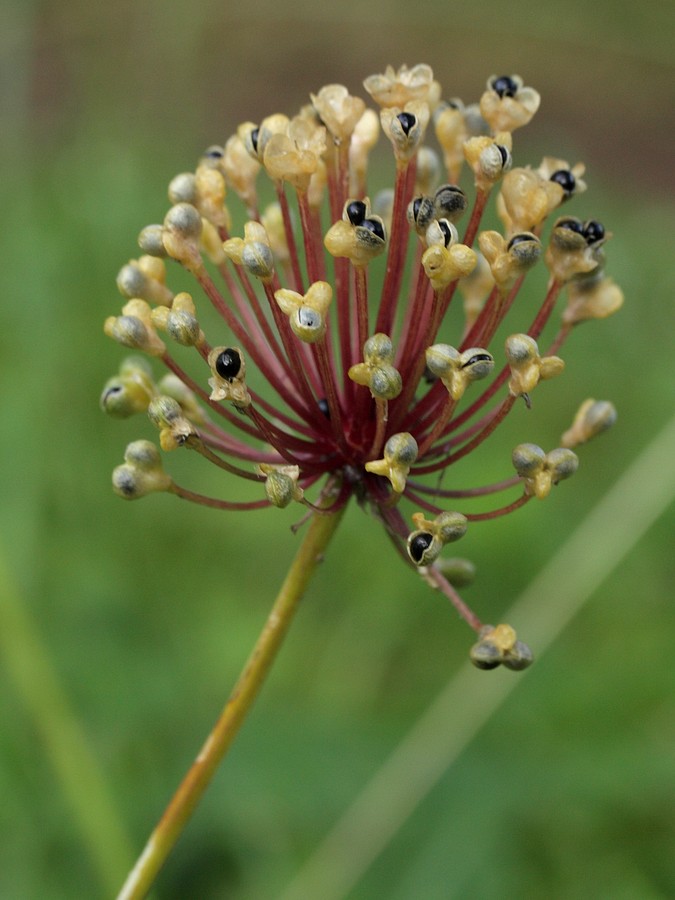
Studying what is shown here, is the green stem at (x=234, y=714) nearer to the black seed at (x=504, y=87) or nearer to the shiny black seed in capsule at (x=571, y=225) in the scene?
the shiny black seed in capsule at (x=571, y=225)

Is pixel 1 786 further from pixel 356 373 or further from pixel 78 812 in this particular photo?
pixel 356 373

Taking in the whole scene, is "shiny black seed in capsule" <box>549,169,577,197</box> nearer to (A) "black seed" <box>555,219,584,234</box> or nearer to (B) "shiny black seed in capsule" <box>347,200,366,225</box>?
(A) "black seed" <box>555,219,584,234</box>

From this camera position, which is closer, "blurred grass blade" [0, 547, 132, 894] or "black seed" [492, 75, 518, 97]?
"black seed" [492, 75, 518, 97]

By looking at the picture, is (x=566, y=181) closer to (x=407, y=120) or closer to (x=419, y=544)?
(x=407, y=120)

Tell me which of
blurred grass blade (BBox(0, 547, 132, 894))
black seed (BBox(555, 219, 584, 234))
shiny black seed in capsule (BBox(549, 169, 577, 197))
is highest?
shiny black seed in capsule (BBox(549, 169, 577, 197))

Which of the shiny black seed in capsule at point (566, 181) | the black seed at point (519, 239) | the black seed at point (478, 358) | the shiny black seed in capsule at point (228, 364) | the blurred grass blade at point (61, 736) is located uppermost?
the shiny black seed in capsule at point (566, 181)

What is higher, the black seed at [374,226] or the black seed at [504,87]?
the black seed at [504,87]

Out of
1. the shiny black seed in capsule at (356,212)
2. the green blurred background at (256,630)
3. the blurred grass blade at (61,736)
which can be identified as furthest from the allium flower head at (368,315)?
the green blurred background at (256,630)

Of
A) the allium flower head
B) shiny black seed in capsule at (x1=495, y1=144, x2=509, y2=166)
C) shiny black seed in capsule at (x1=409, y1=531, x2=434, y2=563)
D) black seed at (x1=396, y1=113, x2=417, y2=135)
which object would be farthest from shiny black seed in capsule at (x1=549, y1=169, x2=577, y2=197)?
shiny black seed in capsule at (x1=409, y1=531, x2=434, y2=563)
